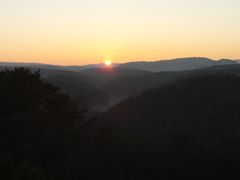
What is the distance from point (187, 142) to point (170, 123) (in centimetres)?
3142

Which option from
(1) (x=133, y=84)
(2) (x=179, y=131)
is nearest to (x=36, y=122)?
(2) (x=179, y=131)

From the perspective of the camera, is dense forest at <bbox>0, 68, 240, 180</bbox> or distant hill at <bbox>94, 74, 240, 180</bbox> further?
distant hill at <bbox>94, 74, 240, 180</bbox>

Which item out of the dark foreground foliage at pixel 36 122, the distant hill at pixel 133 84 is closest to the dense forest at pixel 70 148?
the dark foreground foliage at pixel 36 122

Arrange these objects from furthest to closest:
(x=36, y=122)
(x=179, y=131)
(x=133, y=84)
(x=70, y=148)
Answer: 1. (x=133, y=84)
2. (x=179, y=131)
3. (x=70, y=148)
4. (x=36, y=122)

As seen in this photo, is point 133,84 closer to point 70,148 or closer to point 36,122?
point 70,148

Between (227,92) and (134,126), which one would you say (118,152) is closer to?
(134,126)

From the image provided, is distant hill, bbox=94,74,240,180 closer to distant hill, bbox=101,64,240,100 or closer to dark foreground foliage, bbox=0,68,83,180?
dark foreground foliage, bbox=0,68,83,180

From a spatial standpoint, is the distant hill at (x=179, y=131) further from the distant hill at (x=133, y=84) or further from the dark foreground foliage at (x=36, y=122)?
the distant hill at (x=133, y=84)

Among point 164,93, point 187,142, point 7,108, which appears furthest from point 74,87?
point 7,108

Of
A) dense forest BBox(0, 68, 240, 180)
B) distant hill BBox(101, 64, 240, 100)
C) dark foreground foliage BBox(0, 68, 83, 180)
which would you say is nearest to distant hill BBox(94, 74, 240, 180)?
dense forest BBox(0, 68, 240, 180)

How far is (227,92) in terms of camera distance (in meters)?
66.5

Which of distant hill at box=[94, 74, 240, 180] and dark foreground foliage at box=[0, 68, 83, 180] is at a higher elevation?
dark foreground foliage at box=[0, 68, 83, 180]

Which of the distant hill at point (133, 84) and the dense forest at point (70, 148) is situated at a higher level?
the dense forest at point (70, 148)

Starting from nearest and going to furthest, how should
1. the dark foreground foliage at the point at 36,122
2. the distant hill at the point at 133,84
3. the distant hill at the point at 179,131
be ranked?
the dark foreground foliage at the point at 36,122 < the distant hill at the point at 179,131 < the distant hill at the point at 133,84
